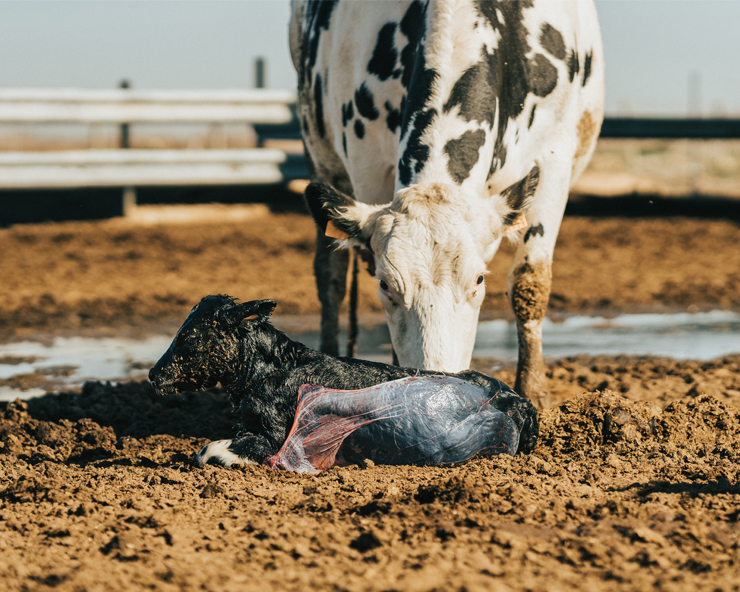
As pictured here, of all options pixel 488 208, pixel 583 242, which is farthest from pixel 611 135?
pixel 488 208

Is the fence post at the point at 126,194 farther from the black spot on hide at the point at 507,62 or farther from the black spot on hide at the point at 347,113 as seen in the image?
the black spot on hide at the point at 507,62

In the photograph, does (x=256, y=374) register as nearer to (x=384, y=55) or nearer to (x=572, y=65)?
(x=384, y=55)

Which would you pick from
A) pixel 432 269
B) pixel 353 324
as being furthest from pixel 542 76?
pixel 353 324

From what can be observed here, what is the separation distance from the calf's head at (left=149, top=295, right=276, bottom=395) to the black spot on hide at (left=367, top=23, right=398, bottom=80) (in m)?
1.86

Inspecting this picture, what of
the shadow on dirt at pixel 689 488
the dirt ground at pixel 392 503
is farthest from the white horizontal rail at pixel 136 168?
the shadow on dirt at pixel 689 488

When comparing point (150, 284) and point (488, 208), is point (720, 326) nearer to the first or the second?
point (488, 208)

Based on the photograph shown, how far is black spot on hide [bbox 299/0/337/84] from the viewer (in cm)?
539

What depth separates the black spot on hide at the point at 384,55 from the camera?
450cm

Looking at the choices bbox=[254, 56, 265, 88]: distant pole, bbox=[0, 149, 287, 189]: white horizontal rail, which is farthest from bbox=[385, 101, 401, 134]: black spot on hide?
bbox=[254, 56, 265, 88]: distant pole

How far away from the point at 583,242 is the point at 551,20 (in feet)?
20.1

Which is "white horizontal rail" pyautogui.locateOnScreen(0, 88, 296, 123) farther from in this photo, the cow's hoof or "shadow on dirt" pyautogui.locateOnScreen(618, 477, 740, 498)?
"shadow on dirt" pyautogui.locateOnScreen(618, 477, 740, 498)

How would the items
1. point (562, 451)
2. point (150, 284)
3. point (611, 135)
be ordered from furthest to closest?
point (611, 135), point (150, 284), point (562, 451)

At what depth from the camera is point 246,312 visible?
3219mm

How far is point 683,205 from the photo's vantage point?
12.9 m
